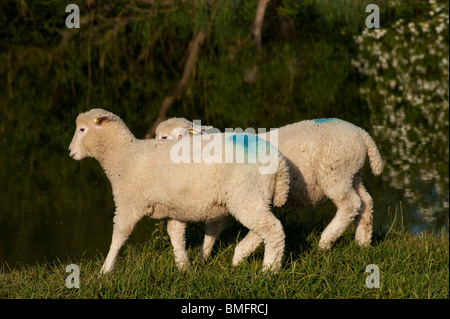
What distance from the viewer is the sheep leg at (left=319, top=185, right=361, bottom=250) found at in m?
5.99

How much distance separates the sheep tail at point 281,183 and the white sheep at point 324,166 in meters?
0.47

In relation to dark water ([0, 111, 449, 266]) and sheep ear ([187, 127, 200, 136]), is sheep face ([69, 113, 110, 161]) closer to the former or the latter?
sheep ear ([187, 127, 200, 136])

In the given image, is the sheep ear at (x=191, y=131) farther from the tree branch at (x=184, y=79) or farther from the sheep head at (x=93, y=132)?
the tree branch at (x=184, y=79)

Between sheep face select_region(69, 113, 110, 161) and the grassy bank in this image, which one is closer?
the grassy bank

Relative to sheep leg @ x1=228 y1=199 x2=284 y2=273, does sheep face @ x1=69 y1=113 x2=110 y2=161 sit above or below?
above

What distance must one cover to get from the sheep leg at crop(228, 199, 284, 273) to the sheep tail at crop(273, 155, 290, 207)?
0.21m

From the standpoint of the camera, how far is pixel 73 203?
28.5 ft

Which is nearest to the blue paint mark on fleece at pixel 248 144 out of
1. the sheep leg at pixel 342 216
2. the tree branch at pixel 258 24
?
the sheep leg at pixel 342 216

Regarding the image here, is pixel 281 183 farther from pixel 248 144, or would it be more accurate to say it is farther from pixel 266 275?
pixel 266 275

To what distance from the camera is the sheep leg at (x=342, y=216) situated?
5.99 metres

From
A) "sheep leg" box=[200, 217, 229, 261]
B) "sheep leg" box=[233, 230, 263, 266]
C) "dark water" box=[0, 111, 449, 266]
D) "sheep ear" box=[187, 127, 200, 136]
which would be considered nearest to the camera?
"sheep leg" box=[233, 230, 263, 266]

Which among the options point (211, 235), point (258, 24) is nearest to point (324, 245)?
point (211, 235)

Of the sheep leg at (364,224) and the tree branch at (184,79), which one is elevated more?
the tree branch at (184,79)

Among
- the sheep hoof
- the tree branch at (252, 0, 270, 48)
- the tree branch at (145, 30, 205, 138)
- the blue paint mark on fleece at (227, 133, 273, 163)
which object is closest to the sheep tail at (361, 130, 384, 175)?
the sheep hoof
